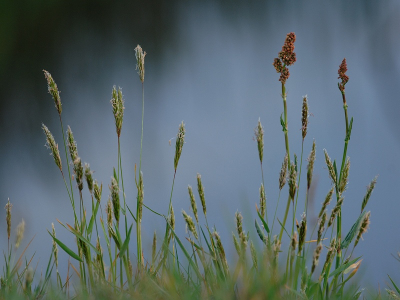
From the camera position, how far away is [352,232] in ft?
4.56

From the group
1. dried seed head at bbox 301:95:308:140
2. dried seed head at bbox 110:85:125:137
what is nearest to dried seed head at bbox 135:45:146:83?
dried seed head at bbox 110:85:125:137

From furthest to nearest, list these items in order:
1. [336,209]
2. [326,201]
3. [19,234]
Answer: [19,234]
[326,201]
[336,209]

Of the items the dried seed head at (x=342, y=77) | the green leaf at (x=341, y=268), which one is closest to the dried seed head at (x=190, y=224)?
the green leaf at (x=341, y=268)

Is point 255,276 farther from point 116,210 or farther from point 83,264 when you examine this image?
point 83,264

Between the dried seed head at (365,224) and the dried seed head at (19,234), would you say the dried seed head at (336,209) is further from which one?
the dried seed head at (19,234)

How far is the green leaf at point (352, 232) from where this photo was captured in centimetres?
132

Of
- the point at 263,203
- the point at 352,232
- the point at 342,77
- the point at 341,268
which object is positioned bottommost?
the point at 341,268

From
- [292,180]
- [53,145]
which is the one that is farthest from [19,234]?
[292,180]

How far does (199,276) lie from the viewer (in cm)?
138

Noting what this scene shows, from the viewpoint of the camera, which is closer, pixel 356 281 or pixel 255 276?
pixel 255 276

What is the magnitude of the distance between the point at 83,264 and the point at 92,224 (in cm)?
15

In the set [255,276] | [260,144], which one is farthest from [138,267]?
[260,144]

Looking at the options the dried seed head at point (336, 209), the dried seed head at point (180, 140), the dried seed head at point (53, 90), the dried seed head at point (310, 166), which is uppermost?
the dried seed head at point (53, 90)

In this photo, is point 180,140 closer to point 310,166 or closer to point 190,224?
Answer: point 190,224
